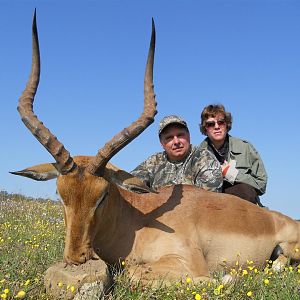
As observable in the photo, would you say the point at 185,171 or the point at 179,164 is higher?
the point at 179,164

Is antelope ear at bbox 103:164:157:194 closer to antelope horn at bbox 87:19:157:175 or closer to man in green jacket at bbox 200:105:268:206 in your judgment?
antelope horn at bbox 87:19:157:175

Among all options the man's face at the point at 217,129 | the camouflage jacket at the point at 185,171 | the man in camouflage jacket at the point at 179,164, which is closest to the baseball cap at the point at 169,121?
the man in camouflage jacket at the point at 179,164

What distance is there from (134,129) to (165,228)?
1449mm

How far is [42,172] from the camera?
5922mm

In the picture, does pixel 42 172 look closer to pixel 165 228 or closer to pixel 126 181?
pixel 126 181

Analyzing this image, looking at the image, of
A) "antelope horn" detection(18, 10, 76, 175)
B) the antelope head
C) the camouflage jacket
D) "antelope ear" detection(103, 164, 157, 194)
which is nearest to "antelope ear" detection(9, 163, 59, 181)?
the antelope head

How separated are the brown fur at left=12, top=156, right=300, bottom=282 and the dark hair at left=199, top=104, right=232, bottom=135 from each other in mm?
2443

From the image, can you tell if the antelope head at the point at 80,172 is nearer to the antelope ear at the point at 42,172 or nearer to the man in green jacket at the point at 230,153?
the antelope ear at the point at 42,172

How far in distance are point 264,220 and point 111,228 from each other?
2.87 meters

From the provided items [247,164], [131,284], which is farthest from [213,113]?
[131,284]

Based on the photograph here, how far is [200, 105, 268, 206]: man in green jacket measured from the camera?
9431 millimetres

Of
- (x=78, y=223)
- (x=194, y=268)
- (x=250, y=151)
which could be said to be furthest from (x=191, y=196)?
(x=250, y=151)

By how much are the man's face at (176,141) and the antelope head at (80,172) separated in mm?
2441

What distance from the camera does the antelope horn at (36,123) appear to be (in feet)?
17.5
